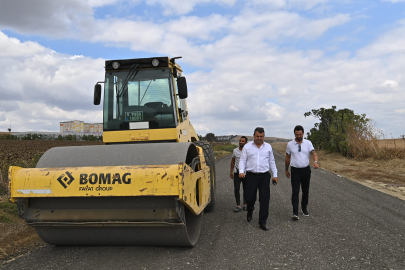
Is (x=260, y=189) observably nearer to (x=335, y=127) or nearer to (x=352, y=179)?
(x=352, y=179)

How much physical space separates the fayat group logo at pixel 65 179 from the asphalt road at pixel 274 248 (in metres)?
1.03

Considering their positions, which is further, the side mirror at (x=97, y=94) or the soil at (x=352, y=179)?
the side mirror at (x=97, y=94)

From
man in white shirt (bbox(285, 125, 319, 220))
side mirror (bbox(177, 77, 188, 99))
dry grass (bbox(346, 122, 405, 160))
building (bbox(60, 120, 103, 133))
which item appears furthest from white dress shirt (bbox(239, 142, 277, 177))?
building (bbox(60, 120, 103, 133))

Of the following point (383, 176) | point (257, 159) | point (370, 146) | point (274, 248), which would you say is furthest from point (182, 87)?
point (370, 146)

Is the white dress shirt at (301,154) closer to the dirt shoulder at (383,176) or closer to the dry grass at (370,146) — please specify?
the dirt shoulder at (383,176)

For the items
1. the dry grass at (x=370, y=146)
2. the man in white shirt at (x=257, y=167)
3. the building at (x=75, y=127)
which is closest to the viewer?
the man in white shirt at (x=257, y=167)

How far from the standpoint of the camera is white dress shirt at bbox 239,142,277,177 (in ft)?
21.9

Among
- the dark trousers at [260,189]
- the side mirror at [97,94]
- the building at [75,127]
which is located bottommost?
the dark trousers at [260,189]

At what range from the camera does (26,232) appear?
20.9ft

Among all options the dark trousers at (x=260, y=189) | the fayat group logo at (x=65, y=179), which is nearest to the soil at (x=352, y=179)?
the fayat group logo at (x=65, y=179)

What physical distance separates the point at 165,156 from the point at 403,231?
4199mm

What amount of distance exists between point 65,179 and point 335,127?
1022 inches

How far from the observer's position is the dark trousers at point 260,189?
6423 mm

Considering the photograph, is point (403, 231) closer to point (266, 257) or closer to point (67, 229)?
point (266, 257)
